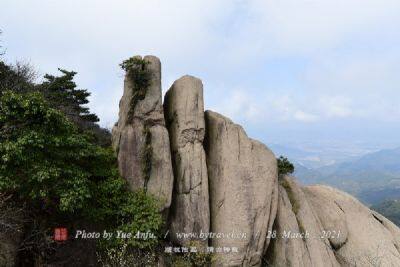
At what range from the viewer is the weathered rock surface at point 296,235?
25797mm

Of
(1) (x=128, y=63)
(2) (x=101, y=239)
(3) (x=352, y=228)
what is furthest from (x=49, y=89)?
(3) (x=352, y=228)

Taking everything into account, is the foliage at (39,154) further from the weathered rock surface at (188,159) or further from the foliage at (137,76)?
the weathered rock surface at (188,159)

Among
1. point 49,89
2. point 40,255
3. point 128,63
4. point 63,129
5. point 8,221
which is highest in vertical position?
point 49,89

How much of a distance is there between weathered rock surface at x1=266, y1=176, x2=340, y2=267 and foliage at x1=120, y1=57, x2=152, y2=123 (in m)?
11.5

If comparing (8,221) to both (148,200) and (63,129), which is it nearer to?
(63,129)

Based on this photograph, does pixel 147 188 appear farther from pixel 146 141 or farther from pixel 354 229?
pixel 354 229

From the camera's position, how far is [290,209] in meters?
27.8

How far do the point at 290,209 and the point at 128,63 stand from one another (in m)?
14.2

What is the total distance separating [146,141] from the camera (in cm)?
2236

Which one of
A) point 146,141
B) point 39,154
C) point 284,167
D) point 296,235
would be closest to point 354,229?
point 284,167

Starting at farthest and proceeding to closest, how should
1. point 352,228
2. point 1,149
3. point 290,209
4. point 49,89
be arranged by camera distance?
point 49,89 → point 352,228 → point 290,209 → point 1,149

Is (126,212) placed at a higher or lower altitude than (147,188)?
lower

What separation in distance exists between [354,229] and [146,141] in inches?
797

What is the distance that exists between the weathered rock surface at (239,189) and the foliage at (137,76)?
195 inches
